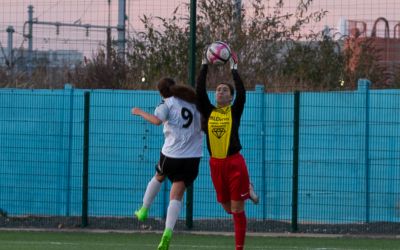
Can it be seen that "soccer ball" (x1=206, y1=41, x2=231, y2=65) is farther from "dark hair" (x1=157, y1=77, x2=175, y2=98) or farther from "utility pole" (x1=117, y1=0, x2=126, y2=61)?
"utility pole" (x1=117, y1=0, x2=126, y2=61)

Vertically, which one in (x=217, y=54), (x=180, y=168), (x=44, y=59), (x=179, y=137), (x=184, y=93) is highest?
(x=44, y=59)

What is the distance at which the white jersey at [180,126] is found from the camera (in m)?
13.5

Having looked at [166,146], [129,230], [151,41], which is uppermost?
[151,41]

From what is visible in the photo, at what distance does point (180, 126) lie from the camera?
44.2ft

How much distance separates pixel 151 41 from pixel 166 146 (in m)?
11.4

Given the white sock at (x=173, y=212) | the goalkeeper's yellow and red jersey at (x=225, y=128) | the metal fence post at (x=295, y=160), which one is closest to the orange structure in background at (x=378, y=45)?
the metal fence post at (x=295, y=160)

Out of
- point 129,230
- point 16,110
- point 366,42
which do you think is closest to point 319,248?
point 129,230

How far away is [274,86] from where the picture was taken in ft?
72.3

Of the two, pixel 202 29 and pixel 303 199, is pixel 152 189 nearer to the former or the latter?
pixel 303 199

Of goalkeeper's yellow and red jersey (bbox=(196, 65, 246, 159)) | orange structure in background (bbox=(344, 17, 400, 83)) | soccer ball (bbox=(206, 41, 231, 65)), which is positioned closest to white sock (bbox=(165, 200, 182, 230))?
goalkeeper's yellow and red jersey (bbox=(196, 65, 246, 159))

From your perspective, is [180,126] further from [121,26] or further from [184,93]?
[121,26]

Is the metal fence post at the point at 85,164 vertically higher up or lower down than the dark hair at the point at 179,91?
lower down

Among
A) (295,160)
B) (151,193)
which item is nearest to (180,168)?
(151,193)

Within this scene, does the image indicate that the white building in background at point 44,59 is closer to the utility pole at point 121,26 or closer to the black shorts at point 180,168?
the utility pole at point 121,26
